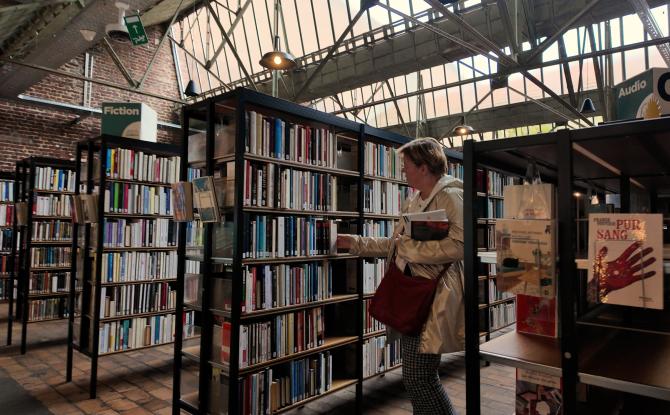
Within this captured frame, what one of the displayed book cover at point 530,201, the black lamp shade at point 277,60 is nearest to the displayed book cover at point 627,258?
the displayed book cover at point 530,201

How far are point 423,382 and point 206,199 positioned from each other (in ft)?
5.03

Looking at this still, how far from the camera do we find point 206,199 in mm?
2553

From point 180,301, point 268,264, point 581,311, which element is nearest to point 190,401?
point 180,301

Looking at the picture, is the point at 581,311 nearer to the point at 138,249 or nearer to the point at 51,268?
the point at 138,249

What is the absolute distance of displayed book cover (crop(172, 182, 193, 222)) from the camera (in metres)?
2.71

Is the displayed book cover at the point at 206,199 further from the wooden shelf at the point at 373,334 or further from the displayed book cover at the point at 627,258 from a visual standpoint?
the displayed book cover at the point at 627,258

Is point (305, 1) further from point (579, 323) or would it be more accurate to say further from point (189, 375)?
point (579, 323)

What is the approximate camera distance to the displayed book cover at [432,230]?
194cm

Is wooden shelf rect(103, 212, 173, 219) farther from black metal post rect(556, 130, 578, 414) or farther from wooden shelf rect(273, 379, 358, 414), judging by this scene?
black metal post rect(556, 130, 578, 414)

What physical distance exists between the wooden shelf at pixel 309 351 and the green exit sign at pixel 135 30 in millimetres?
4398

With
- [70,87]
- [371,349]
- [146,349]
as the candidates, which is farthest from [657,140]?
[70,87]

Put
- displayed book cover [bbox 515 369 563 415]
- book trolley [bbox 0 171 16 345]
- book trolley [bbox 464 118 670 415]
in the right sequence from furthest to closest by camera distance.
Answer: book trolley [bbox 0 171 16 345]
displayed book cover [bbox 515 369 563 415]
book trolley [bbox 464 118 670 415]

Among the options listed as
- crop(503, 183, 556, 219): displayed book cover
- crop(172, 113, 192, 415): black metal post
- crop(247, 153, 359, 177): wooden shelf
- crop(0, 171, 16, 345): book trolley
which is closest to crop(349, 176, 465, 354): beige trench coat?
crop(503, 183, 556, 219): displayed book cover

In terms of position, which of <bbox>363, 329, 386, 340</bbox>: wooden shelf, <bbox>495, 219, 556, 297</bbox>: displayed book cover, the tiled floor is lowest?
the tiled floor
